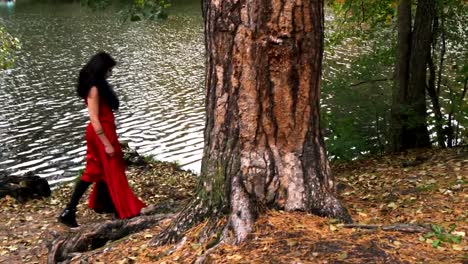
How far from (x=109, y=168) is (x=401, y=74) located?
6.26 meters

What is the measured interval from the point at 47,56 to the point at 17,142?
13.9 meters

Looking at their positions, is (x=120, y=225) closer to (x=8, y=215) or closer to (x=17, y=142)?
(x=8, y=215)

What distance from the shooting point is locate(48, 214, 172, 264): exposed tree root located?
529 centimetres

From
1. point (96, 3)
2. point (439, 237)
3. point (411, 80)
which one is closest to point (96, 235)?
point (439, 237)

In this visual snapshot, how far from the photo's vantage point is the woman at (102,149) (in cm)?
595

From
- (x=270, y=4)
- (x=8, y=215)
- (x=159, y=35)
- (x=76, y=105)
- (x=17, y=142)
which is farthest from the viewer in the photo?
(x=159, y=35)

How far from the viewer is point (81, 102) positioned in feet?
70.0

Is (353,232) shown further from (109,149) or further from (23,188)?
(23,188)

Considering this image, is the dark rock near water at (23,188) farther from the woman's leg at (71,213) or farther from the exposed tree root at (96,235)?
the exposed tree root at (96,235)

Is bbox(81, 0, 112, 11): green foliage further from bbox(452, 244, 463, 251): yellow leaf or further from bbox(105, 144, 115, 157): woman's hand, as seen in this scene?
bbox(452, 244, 463, 251): yellow leaf

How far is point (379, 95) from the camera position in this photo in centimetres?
1357

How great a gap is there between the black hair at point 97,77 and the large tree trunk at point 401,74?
232 inches

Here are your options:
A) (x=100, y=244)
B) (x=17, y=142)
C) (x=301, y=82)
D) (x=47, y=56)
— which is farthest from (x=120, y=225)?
(x=47, y=56)

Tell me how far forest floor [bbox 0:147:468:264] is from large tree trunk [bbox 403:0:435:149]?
1519mm
